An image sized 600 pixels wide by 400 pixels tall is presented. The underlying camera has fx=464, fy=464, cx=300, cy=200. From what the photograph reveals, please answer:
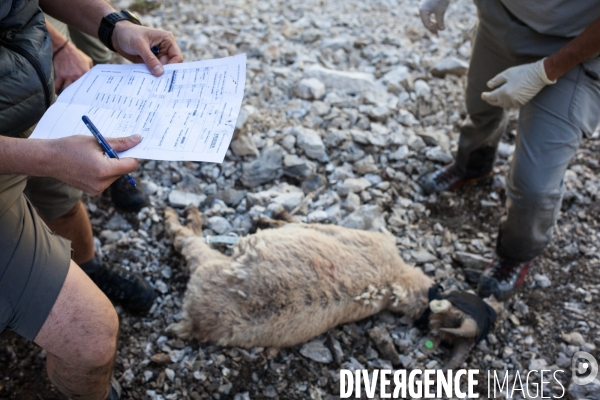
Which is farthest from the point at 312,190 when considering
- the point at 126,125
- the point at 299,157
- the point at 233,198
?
the point at 126,125

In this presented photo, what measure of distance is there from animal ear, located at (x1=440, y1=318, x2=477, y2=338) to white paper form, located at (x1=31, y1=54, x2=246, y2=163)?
195cm

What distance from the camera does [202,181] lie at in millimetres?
4137

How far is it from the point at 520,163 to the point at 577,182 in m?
1.71

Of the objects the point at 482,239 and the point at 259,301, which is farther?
the point at 482,239

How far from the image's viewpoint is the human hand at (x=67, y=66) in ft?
9.75

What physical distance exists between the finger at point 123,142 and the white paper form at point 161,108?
0.02 meters

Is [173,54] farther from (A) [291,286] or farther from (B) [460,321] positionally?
(B) [460,321]

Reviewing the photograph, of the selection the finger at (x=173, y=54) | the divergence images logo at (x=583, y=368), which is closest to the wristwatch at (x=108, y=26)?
the finger at (x=173, y=54)

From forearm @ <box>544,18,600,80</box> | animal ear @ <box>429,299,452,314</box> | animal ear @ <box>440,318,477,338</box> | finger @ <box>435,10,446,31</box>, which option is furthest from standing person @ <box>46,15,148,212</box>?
forearm @ <box>544,18,600,80</box>

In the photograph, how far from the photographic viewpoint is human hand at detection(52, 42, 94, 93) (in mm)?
2973

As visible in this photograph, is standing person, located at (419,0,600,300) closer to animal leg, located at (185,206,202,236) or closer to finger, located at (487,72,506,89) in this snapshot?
finger, located at (487,72,506,89)

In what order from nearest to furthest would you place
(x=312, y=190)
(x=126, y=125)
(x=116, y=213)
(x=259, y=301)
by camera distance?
1. (x=126, y=125)
2. (x=259, y=301)
3. (x=116, y=213)
4. (x=312, y=190)

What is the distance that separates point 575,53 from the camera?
2625mm

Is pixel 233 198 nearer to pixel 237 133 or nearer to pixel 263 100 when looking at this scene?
pixel 237 133
